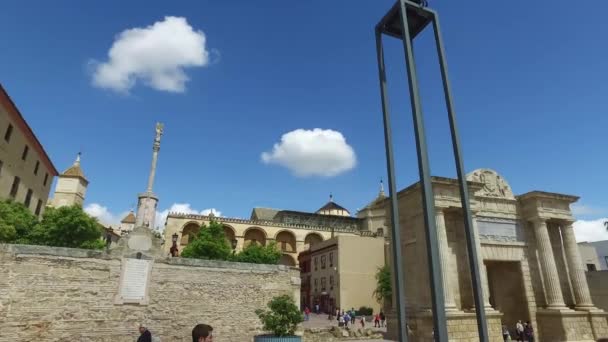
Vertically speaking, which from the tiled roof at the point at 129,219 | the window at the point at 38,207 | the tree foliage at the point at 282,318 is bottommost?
the tree foliage at the point at 282,318

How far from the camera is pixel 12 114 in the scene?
1011 inches

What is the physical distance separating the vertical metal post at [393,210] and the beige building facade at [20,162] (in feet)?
87.5

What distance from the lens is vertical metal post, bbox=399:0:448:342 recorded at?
478 cm

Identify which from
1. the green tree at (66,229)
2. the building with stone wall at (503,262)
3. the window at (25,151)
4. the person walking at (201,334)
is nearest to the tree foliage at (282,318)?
the building with stone wall at (503,262)

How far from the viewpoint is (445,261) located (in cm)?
1509

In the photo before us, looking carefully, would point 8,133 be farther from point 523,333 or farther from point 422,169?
point 523,333

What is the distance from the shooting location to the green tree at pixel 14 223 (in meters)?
19.7

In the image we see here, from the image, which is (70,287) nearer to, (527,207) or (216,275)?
(216,275)

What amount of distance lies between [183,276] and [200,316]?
1867 millimetres

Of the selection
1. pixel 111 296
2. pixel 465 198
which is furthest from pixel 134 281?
pixel 465 198

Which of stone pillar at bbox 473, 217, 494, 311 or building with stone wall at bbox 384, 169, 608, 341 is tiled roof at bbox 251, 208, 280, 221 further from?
stone pillar at bbox 473, 217, 494, 311

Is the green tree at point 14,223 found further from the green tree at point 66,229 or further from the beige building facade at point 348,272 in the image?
the beige building facade at point 348,272

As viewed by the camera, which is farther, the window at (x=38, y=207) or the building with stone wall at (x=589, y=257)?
the building with stone wall at (x=589, y=257)

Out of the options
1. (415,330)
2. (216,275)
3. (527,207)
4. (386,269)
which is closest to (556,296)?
(527,207)
